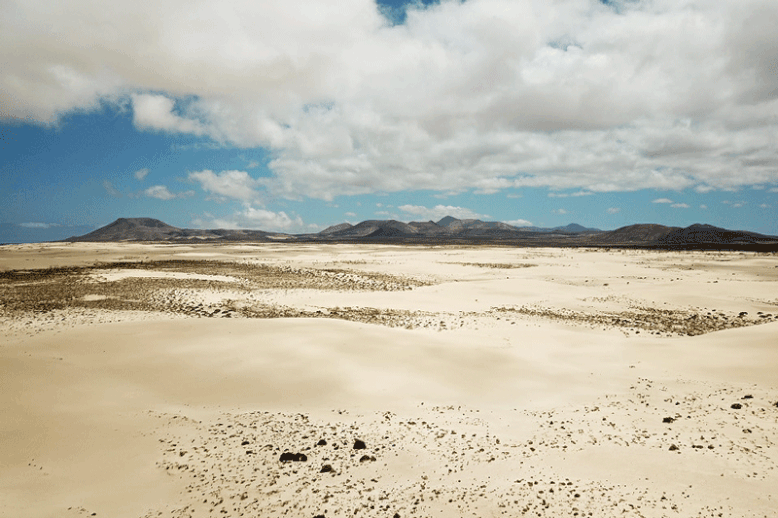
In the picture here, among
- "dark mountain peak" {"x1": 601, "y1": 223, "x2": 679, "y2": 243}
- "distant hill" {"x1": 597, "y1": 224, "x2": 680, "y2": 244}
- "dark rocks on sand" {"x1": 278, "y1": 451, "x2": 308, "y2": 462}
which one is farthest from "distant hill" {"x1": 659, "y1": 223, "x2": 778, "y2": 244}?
"dark rocks on sand" {"x1": 278, "y1": 451, "x2": 308, "y2": 462}

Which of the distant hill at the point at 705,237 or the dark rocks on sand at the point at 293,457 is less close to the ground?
the distant hill at the point at 705,237

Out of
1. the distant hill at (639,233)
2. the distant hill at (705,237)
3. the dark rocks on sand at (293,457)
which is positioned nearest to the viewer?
the dark rocks on sand at (293,457)

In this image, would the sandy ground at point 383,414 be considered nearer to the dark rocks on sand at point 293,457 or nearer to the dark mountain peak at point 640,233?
the dark rocks on sand at point 293,457

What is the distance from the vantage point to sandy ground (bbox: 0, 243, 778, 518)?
5.34 m

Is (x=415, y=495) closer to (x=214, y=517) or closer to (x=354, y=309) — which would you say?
(x=214, y=517)

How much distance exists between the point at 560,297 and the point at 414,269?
1827 cm

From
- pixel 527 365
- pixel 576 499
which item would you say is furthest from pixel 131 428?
pixel 527 365

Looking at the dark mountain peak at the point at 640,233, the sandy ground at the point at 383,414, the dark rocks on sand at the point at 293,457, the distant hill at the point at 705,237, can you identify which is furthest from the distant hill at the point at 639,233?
the dark rocks on sand at the point at 293,457

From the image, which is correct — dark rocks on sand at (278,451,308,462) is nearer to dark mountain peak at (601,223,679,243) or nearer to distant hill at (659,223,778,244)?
distant hill at (659,223,778,244)

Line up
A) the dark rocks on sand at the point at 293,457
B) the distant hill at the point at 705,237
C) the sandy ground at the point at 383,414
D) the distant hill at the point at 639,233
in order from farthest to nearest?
the distant hill at the point at 639,233
the distant hill at the point at 705,237
the dark rocks on sand at the point at 293,457
the sandy ground at the point at 383,414

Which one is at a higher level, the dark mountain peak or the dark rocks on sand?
the dark mountain peak

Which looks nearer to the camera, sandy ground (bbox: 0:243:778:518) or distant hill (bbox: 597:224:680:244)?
sandy ground (bbox: 0:243:778:518)

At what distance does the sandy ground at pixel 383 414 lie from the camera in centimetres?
534

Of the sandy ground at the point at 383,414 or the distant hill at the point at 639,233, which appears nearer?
the sandy ground at the point at 383,414
